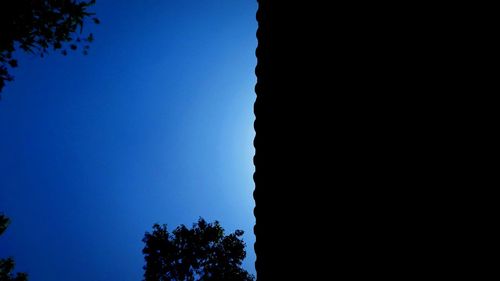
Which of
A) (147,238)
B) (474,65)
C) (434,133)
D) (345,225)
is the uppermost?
(147,238)

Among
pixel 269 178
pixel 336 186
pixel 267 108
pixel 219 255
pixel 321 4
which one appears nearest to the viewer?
→ pixel 336 186

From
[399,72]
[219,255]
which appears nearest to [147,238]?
[219,255]

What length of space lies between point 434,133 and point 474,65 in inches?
19.4

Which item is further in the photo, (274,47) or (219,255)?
(219,255)

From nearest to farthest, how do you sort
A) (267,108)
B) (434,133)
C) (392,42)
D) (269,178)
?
(434,133) → (392,42) → (269,178) → (267,108)

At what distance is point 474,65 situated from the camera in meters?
1.84

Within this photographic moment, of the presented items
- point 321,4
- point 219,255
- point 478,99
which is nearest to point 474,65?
point 478,99

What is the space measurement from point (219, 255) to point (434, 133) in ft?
91.2

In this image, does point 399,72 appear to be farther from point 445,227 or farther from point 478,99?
point 445,227

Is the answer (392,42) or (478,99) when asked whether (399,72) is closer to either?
(392,42)

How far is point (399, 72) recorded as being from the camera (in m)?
2.28

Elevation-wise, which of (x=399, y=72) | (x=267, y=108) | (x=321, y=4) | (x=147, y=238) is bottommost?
(x=399, y=72)

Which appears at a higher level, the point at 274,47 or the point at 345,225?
the point at 274,47

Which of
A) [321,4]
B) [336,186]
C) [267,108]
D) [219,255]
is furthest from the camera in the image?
[219,255]
